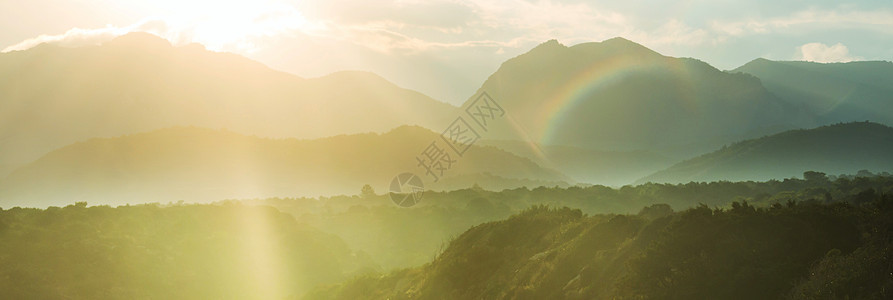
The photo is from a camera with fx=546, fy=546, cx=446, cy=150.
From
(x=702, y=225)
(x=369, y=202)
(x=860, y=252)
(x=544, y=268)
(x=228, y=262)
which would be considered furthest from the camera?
(x=369, y=202)

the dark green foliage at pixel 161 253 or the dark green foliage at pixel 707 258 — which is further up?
the dark green foliage at pixel 161 253

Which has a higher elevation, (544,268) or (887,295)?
(544,268)

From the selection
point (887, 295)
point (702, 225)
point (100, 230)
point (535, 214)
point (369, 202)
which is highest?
point (369, 202)

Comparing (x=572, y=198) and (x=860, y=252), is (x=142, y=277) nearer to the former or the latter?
(x=860, y=252)

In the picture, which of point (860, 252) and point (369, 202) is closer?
point (860, 252)

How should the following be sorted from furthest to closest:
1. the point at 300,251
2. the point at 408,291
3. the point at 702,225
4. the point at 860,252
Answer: the point at 300,251, the point at 408,291, the point at 702,225, the point at 860,252

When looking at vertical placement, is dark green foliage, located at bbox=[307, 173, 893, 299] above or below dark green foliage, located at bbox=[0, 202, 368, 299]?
below

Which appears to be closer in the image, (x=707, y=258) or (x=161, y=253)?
(x=707, y=258)

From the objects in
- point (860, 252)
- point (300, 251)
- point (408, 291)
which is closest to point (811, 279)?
point (860, 252)

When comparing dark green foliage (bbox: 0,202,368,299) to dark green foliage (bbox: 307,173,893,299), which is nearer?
dark green foliage (bbox: 307,173,893,299)

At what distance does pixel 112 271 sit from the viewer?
7469 cm

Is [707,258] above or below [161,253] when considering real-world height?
below

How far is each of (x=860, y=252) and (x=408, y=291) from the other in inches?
1023

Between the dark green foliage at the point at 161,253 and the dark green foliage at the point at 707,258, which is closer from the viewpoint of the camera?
the dark green foliage at the point at 707,258
